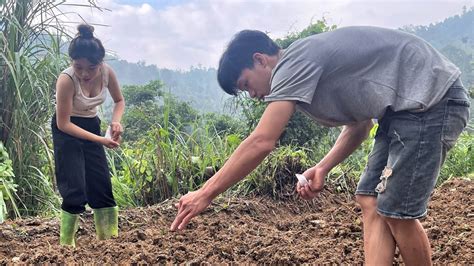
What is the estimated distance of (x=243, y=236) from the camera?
3330 millimetres

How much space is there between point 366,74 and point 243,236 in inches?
65.4

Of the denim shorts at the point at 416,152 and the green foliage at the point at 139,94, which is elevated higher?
the denim shorts at the point at 416,152

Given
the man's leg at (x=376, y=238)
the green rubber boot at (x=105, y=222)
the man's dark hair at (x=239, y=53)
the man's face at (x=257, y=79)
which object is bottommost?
the green rubber boot at (x=105, y=222)

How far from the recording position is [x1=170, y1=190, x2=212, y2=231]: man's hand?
176 centimetres

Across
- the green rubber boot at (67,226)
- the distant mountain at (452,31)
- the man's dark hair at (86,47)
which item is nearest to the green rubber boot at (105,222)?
the green rubber boot at (67,226)

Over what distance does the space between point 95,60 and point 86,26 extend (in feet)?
0.78

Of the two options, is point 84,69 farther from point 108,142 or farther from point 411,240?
point 411,240

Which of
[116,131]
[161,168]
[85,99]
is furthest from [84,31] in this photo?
[161,168]

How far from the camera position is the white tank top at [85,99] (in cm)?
310

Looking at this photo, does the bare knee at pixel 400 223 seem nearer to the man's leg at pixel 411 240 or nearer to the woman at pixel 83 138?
the man's leg at pixel 411 240

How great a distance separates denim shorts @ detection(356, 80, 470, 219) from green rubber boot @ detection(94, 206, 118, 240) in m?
1.91

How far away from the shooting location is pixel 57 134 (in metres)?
3.21

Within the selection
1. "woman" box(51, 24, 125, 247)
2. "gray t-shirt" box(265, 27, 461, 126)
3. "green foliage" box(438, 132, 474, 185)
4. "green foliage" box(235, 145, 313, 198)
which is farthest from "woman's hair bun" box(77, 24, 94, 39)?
"green foliage" box(438, 132, 474, 185)

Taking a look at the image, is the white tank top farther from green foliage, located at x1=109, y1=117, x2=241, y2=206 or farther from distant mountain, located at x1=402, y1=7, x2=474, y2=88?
distant mountain, located at x1=402, y1=7, x2=474, y2=88
